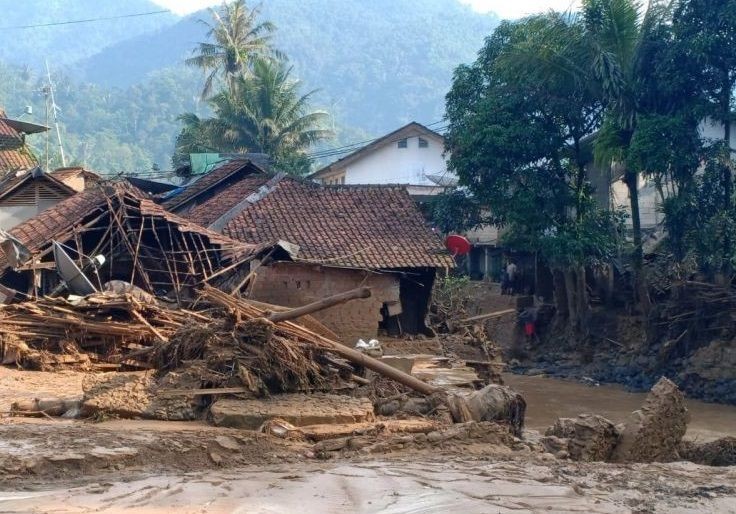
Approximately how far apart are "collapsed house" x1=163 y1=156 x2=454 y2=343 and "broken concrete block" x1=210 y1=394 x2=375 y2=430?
21.6ft

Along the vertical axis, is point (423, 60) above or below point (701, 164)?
above

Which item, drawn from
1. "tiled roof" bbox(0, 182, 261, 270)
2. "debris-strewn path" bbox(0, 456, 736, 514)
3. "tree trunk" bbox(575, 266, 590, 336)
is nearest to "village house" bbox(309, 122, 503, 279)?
"tree trunk" bbox(575, 266, 590, 336)

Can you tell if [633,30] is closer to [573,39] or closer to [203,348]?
[573,39]

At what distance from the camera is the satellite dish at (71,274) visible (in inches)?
665

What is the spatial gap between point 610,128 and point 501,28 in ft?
19.5

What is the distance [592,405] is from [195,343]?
13348 mm

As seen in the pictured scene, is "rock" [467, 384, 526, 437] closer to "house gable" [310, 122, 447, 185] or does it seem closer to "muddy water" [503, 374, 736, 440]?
"muddy water" [503, 374, 736, 440]

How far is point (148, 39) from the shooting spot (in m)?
184

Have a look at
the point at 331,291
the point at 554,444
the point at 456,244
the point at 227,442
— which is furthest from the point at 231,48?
the point at 227,442

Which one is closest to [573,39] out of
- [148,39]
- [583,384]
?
[583,384]

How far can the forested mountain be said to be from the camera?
98.6 meters

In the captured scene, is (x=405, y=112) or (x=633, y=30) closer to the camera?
(x=633, y=30)

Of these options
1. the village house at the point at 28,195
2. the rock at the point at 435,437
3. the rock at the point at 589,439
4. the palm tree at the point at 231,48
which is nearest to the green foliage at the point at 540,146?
the village house at the point at 28,195

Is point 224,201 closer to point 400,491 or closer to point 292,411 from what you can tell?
point 292,411
